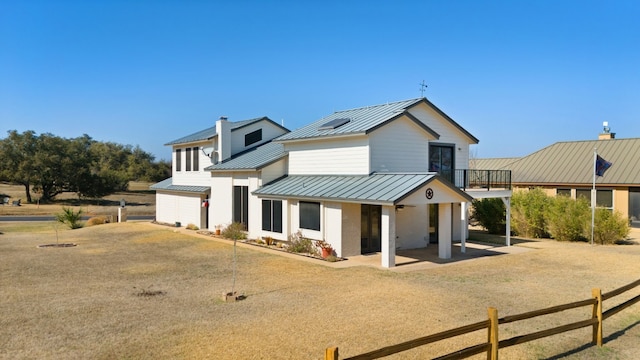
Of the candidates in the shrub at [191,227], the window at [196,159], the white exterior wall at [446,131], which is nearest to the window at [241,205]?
the shrub at [191,227]

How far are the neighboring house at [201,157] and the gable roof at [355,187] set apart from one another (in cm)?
651

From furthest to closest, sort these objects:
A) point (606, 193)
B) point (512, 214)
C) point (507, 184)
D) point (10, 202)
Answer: point (10, 202) < point (606, 193) < point (512, 214) < point (507, 184)

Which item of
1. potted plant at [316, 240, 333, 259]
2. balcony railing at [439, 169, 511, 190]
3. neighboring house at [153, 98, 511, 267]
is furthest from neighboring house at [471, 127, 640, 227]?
potted plant at [316, 240, 333, 259]

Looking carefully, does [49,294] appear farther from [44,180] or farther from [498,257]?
[44,180]

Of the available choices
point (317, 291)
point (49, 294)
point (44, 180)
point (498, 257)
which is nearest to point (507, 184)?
point (498, 257)

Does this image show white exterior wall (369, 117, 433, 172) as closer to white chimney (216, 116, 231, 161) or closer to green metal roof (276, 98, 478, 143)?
green metal roof (276, 98, 478, 143)

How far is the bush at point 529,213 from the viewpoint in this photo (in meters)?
24.5

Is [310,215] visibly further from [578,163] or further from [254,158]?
[578,163]

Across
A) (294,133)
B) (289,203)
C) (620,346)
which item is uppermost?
(294,133)

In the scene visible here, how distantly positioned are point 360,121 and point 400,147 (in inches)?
85.8

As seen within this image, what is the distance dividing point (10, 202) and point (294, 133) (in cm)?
3981

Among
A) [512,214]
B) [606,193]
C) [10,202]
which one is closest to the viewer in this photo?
[512,214]

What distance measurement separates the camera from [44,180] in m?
50.2

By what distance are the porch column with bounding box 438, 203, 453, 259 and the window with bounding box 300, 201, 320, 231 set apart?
16.0ft
